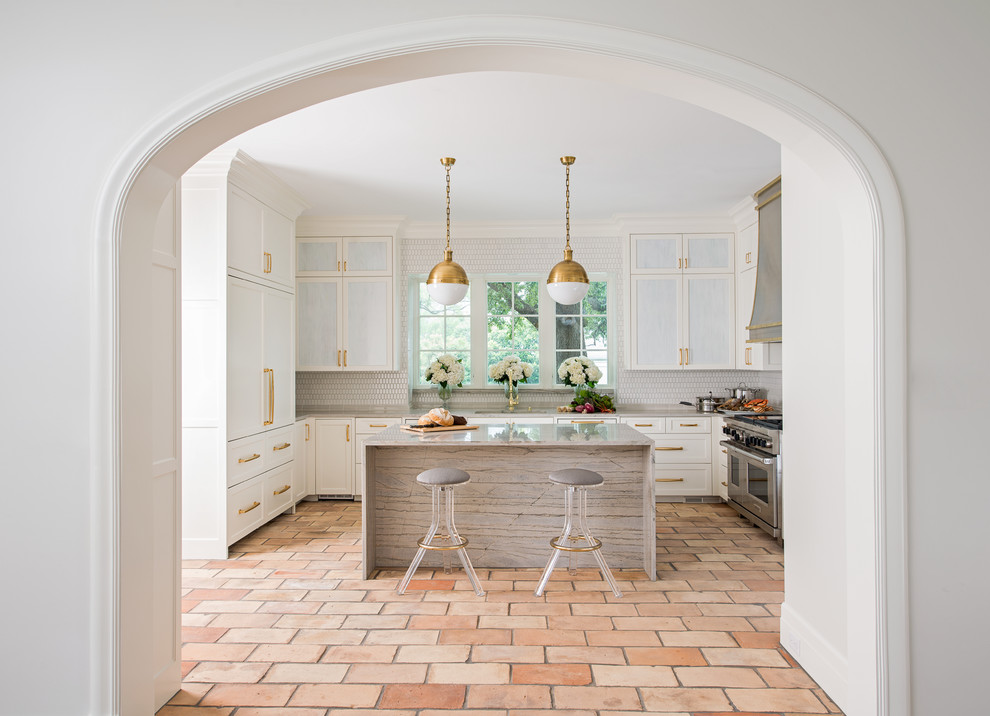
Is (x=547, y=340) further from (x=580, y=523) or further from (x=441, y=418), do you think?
(x=580, y=523)

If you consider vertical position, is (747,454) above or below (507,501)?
above

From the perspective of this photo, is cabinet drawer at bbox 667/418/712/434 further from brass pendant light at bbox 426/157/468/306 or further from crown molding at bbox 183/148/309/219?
crown molding at bbox 183/148/309/219

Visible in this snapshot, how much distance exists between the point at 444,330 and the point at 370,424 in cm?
136

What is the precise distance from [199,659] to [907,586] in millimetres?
2779

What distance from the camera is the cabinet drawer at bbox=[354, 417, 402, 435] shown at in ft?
19.1

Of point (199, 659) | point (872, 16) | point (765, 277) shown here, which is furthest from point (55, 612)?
point (765, 277)

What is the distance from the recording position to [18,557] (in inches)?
77.5

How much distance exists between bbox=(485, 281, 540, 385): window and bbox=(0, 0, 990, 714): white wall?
15.4ft

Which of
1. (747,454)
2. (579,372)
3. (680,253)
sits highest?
(680,253)

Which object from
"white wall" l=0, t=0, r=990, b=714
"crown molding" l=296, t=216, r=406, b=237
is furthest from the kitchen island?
"crown molding" l=296, t=216, r=406, b=237

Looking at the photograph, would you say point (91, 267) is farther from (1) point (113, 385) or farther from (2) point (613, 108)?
(2) point (613, 108)

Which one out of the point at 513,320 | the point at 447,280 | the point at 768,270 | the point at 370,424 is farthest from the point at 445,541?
the point at 768,270

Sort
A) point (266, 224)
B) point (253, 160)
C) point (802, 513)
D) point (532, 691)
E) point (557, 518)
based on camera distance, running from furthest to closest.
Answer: point (266, 224) < point (253, 160) < point (557, 518) < point (802, 513) < point (532, 691)

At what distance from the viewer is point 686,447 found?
582 cm
